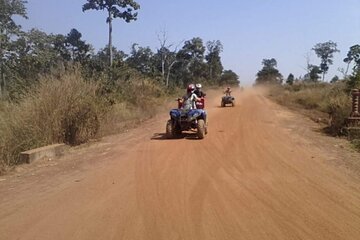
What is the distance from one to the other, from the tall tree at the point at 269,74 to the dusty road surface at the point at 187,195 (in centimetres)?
6519

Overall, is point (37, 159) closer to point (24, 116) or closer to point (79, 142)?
point (24, 116)

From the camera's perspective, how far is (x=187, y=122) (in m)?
13.8

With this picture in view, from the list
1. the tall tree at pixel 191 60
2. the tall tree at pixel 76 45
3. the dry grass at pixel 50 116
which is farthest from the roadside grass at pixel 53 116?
the tall tree at pixel 191 60

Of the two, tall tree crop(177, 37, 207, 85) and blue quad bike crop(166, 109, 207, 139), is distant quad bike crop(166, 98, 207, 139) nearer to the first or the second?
blue quad bike crop(166, 109, 207, 139)

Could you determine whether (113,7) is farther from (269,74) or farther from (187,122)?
(269,74)

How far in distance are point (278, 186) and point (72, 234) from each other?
3730 mm

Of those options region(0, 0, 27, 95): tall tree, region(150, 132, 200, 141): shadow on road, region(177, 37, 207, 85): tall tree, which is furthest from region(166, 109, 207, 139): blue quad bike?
region(177, 37, 207, 85): tall tree

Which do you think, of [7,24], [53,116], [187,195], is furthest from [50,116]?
[7,24]

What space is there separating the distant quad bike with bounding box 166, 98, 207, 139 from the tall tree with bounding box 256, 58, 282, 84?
6156 centimetres

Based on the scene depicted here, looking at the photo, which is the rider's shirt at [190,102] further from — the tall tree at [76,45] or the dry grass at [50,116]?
the tall tree at [76,45]

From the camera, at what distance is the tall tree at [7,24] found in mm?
29969

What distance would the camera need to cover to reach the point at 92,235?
5.17m

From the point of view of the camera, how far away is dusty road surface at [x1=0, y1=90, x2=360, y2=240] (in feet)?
17.4

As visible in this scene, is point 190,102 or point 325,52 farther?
point 325,52
